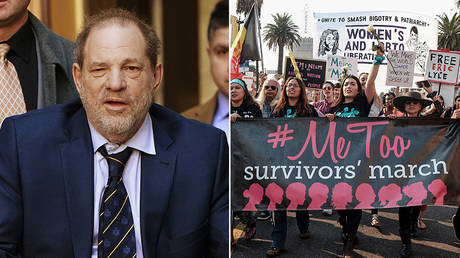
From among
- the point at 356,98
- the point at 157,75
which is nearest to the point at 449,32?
the point at 356,98

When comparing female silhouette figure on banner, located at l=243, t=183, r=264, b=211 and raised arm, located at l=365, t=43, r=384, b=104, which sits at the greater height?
raised arm, located at l=365, t=43, r=384, b=104

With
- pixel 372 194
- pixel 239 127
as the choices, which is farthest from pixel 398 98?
pixel 239 127

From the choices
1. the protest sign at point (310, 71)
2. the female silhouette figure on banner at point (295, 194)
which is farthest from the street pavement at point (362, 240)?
the protest sign at point (310, 71)

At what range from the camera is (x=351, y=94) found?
4.35 m

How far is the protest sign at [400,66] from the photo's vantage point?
4.23 metres

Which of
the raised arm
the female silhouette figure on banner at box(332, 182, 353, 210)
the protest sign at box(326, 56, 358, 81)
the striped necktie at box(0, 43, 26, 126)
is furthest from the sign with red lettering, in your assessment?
the striped necktie at box(0, 43, 26, 126)

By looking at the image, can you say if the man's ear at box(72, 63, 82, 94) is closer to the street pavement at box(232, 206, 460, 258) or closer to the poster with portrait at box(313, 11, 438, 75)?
the poster with portrait at box(313, 11, 438, 75)

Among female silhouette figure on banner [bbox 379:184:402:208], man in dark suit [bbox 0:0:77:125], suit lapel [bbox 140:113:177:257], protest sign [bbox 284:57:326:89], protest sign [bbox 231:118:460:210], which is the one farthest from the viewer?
protest sign [bbox 284:57:326:89]

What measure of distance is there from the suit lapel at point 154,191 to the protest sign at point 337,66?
104 inches

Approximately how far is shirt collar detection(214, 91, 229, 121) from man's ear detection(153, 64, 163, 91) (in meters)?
0.33

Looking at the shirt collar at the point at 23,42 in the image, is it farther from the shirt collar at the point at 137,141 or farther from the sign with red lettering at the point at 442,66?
the sign with red lettering at the point at 442,66

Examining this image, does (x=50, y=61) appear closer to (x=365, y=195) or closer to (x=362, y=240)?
(x=365, y=195)

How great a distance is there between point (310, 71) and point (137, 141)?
8.63 feet

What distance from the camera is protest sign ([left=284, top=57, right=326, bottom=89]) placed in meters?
4.32
